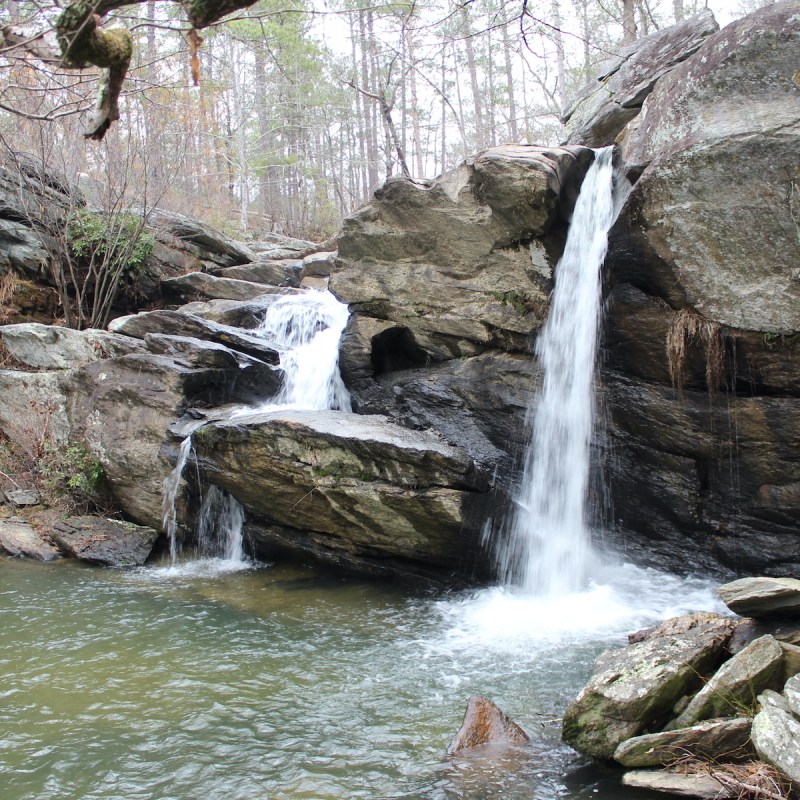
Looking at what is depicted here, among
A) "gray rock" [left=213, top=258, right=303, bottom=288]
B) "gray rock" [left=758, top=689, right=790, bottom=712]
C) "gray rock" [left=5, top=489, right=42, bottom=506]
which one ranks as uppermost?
"gray rock" [left=213, top=258, right=303, bottom=288]

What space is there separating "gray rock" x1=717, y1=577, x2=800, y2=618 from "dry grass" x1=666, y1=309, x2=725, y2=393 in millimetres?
2451

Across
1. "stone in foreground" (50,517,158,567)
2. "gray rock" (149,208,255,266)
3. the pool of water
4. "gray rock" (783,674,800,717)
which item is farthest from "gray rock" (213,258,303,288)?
"gray rock" (783,674,800,717)

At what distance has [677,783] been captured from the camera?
3.35m

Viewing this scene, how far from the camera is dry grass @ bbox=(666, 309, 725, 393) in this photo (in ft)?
20.7

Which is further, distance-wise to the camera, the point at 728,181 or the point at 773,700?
the point at 728,181

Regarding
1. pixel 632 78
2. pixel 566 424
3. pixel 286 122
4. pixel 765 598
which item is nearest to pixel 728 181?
pixel 566 424

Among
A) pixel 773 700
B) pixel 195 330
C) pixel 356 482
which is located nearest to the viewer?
pixel 773 700

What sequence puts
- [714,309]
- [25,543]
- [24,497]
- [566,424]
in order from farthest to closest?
[24,497] < [25,543] < [566,424] < [714,309]

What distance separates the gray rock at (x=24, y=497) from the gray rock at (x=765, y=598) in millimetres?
8797

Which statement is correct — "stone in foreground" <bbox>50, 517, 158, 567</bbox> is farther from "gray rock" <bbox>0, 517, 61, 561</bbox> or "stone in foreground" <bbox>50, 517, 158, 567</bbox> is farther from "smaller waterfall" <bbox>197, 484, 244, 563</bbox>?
"smaller waterfall" <bbox>197, 484, 244, 563</bbox>

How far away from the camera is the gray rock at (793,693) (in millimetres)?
3416

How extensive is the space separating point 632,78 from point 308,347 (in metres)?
5.90

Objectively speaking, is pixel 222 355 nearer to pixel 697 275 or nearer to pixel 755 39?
pixel 697 275

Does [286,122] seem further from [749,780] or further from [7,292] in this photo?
[749,780]
